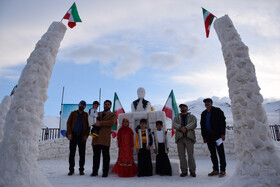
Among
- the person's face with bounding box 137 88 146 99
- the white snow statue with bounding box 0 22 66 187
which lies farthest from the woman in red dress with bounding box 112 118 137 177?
the white snow statue with bounding box 0 22 66 187

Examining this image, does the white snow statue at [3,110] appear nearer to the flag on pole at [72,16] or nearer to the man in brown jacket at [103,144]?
the man in brown jacket at [103,144]

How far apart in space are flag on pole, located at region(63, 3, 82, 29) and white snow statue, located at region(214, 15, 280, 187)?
2534 mm

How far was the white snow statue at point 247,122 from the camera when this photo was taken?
6.87 feet

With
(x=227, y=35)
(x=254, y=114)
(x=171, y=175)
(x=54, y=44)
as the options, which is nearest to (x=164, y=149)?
(x=171, y=175)

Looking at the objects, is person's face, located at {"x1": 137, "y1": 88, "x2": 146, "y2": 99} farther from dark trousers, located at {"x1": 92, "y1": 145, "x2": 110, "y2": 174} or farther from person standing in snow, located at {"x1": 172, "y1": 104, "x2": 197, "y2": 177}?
dark trousers, located at {"x1": 92, "y1": 145, "x2": 110, "y2": 174}

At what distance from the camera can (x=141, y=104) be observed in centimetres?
526

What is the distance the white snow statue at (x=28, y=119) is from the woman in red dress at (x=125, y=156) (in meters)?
1.87

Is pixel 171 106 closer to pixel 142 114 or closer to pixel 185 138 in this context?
pixel 142 114

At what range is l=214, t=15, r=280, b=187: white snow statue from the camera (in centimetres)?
209

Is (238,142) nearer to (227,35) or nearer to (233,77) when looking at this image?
(233,77)

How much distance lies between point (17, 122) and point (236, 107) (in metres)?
2.89

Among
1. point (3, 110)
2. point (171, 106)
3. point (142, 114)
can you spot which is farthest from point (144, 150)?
point (3, 110)

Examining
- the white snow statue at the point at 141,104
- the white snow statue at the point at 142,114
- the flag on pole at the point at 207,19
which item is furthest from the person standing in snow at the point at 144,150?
the flag on pole at the point at 207,19

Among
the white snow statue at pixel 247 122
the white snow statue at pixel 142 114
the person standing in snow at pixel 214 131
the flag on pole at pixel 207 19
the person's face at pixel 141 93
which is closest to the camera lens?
the white snow statue at pixel 247 122
